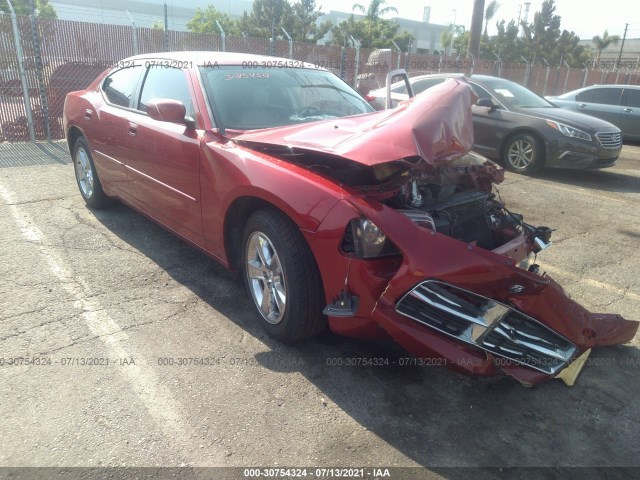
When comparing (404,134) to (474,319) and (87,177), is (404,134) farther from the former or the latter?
(87,177)

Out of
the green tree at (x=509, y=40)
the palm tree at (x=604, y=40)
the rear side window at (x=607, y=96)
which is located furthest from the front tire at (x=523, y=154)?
the palm tree at (x=604, y=40)

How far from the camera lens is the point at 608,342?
10.3ft

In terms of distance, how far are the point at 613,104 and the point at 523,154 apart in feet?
20.1

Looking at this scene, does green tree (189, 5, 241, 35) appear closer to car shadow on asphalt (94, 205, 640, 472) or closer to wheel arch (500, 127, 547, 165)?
wheel arch (500, 127, 547, 165)

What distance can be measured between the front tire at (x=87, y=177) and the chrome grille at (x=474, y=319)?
407 cm

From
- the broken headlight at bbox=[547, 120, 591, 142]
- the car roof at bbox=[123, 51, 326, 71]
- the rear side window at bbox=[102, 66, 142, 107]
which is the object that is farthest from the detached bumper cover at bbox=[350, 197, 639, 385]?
the broken headlight at bbox=[547, 120, 591, 142]

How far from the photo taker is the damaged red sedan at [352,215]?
2393 millimetres

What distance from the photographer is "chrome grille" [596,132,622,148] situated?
7895mm

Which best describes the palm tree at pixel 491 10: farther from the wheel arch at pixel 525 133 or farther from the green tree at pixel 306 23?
the wheel arch at pixel 525 133

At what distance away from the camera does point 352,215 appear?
2.49 meters

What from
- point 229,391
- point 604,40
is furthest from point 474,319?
point 604,40

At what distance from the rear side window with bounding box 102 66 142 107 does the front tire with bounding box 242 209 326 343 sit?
2.26 m

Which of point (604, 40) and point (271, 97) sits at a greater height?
point (604, 40)

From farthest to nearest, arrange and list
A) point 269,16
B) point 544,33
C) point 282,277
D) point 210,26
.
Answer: point 544,33, point 269,16, point 210,26, point 282,277
